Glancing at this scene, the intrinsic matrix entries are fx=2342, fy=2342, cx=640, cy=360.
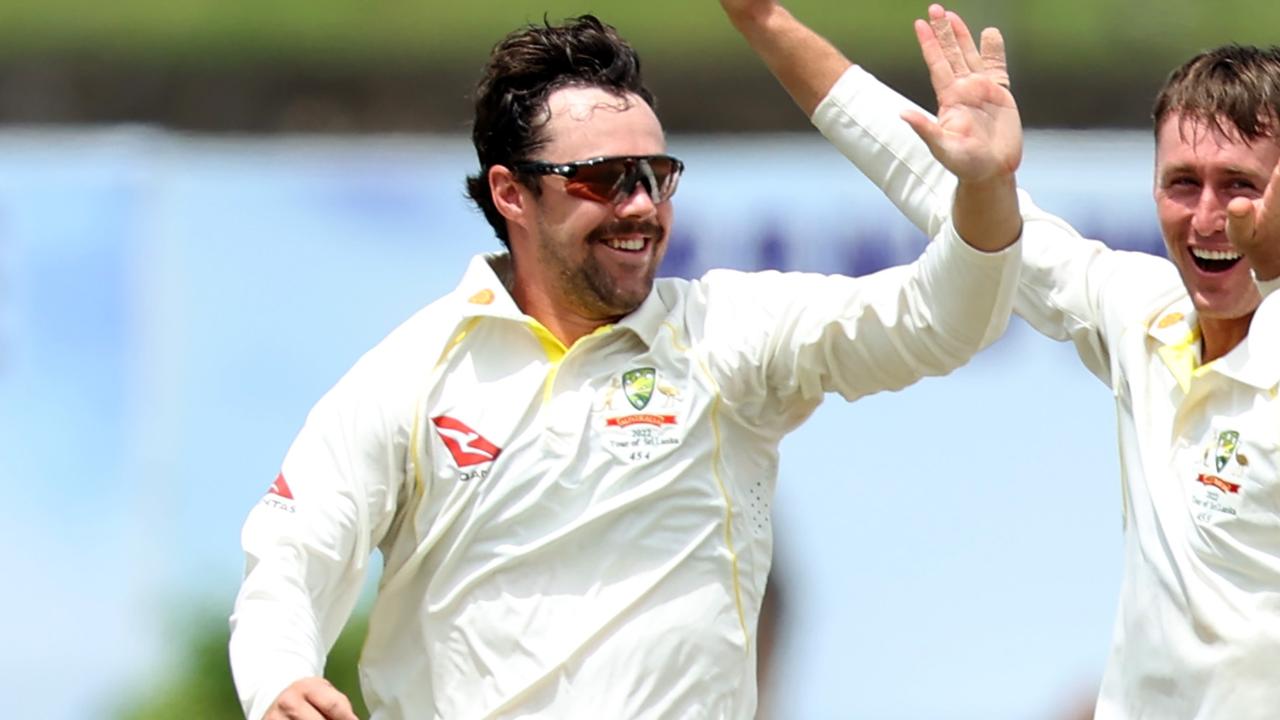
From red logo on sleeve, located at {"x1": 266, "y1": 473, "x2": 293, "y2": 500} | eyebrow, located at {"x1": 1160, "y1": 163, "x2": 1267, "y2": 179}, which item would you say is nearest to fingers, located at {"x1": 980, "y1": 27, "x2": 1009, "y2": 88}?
eyebrow, located at {"x1": 1160, "y1": 163, "x2": 1267, "y2": 179}

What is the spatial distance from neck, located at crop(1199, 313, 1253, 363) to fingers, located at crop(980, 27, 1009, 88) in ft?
2.03

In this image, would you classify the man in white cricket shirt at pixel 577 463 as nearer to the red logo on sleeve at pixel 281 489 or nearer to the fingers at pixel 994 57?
the red logo on sleeve at pixel 281 489

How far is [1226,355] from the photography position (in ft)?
14.6

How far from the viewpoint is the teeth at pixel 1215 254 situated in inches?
176

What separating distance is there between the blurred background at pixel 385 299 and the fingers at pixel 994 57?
5255 mm

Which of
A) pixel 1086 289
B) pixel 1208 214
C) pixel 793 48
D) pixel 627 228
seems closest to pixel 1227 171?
pixel 1208 214

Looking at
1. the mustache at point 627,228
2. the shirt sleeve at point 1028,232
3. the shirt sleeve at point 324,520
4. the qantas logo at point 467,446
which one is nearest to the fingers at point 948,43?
the shirt sleeve at point 1028,232

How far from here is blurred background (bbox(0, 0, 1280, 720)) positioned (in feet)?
31.9

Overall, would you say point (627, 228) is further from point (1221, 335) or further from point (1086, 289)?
point (1221, 335)

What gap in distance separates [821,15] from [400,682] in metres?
5.97

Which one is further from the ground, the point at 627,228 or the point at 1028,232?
the point at 1028,232

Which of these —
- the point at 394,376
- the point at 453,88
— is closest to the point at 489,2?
the point at 453,88

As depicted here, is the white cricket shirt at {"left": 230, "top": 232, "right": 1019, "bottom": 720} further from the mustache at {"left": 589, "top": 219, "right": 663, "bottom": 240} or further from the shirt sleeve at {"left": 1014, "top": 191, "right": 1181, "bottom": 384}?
the shirt sleeve at {"left": 1014, "top": 191, "right": 1181, "bottom": 384}

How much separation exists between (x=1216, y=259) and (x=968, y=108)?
568 millimetres
